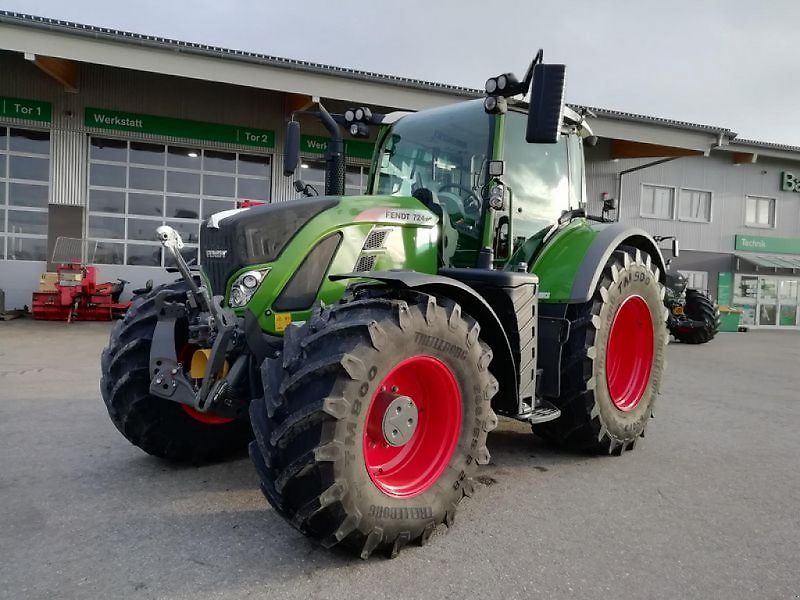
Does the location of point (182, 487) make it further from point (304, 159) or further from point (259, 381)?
point (304, 159)

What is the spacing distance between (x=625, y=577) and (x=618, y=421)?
1730 millimetres

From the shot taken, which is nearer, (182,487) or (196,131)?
(182,487)

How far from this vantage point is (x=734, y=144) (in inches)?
736

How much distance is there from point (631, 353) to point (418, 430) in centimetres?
243

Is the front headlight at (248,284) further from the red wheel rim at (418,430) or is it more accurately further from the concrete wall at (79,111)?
the concrete wall at (79,111)

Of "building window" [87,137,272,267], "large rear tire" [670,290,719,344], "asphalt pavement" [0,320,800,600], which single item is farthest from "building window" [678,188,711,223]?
"asphalt pavement" [0,320,800,600]

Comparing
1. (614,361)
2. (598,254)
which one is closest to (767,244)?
(614,361)

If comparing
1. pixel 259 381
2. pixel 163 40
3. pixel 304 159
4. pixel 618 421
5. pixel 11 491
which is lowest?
pixel 11 491

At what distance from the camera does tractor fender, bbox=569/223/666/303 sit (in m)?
3.79

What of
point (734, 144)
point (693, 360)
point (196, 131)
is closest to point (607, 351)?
point (693, 360)

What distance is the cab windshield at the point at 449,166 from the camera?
381 cm

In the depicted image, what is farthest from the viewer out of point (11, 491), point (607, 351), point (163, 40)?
point (163, 40)

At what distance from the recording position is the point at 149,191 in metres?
14.3

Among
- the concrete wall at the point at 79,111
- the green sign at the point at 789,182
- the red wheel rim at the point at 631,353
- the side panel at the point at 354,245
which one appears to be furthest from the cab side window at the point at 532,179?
the green sign at the point at 789,182
